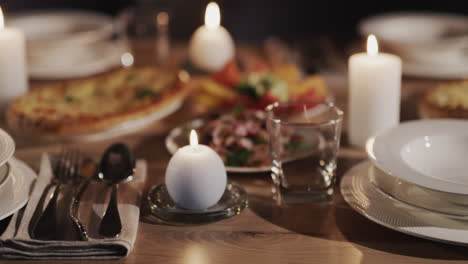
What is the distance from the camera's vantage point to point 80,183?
1.22 m

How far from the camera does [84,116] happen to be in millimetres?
1513

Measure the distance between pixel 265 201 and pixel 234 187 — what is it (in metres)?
0.07

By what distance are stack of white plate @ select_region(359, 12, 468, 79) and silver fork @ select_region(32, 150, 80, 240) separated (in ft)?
3.41

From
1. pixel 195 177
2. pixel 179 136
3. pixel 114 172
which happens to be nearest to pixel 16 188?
pixel 114 172

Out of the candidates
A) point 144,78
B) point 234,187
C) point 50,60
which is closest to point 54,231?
point 234,187

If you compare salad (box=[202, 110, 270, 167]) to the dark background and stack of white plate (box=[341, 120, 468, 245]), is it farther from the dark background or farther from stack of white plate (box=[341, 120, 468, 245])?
the dark background

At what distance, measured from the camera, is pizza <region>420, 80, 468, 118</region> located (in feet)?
4.79

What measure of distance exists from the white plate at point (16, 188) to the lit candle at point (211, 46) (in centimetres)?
86

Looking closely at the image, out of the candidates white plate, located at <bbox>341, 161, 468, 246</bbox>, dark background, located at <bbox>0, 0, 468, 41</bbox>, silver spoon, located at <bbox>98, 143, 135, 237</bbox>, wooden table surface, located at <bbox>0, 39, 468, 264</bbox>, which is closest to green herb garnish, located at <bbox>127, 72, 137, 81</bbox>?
silver spoon, located at <bbox>98, 143, 135, 237</bbox>

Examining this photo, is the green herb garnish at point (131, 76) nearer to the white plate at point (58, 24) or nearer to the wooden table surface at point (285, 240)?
the white plate at point (58, 24)

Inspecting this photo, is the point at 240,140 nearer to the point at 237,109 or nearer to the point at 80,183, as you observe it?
the point at 237,109

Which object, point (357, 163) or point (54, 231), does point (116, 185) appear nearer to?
point (54, 231)

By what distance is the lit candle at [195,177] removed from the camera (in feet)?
3.51

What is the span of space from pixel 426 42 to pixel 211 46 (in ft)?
2.11
